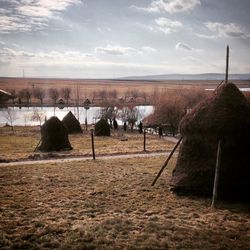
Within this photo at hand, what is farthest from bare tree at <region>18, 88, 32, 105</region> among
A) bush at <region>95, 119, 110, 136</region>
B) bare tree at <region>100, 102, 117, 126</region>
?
bush at <region>95, 119, 110, 136</region>

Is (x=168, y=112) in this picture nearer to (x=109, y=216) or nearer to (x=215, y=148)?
(x=215, y=148)

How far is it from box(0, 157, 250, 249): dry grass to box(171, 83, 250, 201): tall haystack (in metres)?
0.65

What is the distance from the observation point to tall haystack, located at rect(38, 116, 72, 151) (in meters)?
27.8

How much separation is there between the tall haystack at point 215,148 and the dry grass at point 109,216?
0.65m

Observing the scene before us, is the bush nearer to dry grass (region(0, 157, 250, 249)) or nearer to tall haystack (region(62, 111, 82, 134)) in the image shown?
tall haystack (region(62, 111, 82, 134))

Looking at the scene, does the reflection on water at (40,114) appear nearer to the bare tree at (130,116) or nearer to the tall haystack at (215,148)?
the bare tree at (130,116)

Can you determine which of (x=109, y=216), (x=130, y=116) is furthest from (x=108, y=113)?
(x=109, y=216)

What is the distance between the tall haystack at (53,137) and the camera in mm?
27844

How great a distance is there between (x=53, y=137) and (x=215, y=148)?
1900 cm

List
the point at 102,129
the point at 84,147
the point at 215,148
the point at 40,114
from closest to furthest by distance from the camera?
the point at 215,148
the point at 84,147
the point at 102,129
the point at 40,114

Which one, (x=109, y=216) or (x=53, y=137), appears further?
(x=53, y=137)

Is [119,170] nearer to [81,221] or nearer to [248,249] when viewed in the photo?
[81,221]

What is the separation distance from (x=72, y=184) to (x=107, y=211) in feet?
12.9

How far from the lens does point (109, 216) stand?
9.48 meters
